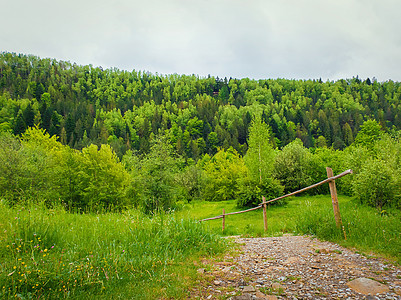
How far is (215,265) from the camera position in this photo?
5.01 metres

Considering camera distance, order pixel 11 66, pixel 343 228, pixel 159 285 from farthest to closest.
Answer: pixel 11 66 → pixel 343 228 → pixel 159 285

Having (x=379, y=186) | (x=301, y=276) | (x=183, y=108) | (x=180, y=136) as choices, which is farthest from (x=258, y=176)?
(x=183, y=108)

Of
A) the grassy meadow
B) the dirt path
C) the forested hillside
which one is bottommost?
the dirt path

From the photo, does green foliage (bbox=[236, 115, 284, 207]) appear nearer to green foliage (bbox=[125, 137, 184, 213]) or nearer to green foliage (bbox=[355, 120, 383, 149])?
green foliage (bbox=[125, 137, 184, 213])

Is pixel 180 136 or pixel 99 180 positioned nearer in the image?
pixel 99 180

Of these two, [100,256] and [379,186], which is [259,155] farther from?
[100,256]

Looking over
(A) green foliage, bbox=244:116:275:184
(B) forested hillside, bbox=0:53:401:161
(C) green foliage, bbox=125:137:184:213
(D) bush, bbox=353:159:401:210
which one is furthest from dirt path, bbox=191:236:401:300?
(B) forested hillside, bbox=0:53:401:161

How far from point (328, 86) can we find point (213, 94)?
93.8 metres

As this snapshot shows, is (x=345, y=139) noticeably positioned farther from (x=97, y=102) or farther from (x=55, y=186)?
(x=97, y=102)

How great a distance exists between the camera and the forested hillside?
105m

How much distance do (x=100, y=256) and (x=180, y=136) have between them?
111 meters

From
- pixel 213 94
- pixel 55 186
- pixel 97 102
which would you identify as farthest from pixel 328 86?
pixel 55 186

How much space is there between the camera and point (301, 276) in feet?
14.0

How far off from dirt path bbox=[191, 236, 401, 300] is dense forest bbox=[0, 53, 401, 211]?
716 centimetres
